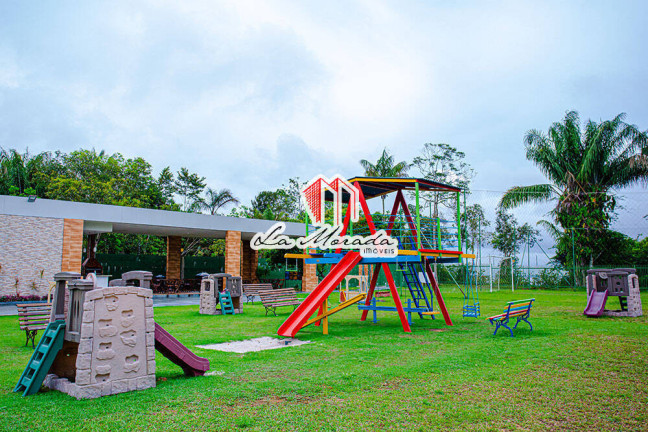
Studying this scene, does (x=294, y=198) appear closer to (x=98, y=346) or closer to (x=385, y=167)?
(x=385, y=167)

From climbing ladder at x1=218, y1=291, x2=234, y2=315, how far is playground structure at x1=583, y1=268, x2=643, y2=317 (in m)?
11.4

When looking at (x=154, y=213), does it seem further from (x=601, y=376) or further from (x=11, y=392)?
(x=601, y=376)

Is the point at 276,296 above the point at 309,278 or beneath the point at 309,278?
beneath

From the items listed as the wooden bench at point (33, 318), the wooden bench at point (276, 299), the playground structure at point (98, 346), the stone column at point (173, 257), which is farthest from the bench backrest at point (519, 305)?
the stone column at point (173, 257)

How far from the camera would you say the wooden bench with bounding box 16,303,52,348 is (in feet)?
29.2

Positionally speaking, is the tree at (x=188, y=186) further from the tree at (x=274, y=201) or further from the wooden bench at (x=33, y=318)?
the wooden bench at (x=33, y=318)

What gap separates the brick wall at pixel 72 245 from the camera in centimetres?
1991

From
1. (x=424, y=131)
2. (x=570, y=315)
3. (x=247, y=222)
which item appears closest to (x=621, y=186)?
(x=424, y=131)

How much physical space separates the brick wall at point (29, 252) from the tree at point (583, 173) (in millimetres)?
27878

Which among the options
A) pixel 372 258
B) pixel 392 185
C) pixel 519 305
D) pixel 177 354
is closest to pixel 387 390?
pixel 177 354

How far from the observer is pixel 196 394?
555 cm

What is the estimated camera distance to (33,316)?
30.6 feet

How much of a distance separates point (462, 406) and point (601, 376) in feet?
8.53

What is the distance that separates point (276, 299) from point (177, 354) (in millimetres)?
10326
